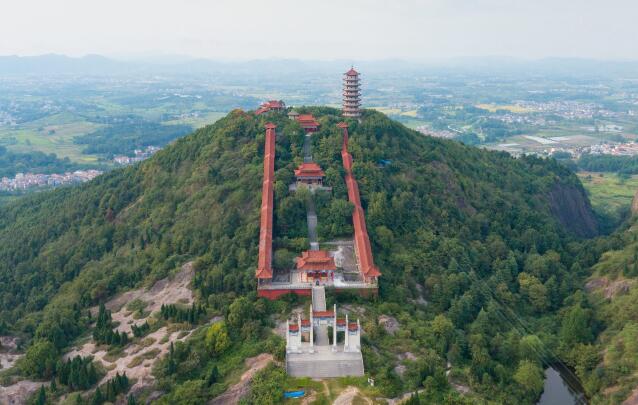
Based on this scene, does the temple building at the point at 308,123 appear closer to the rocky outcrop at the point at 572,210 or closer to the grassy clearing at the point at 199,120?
the rocky outcrop at the point at 572,210

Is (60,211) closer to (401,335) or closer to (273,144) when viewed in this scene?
(273,144)

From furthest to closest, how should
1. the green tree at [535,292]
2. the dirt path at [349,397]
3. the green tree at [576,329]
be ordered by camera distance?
the green tree at [535,292] < the green tree at [576,329] < the dirt path at [349,397]

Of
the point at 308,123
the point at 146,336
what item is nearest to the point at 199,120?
the point at 308,123

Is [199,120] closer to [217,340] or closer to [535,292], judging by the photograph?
[535,292]

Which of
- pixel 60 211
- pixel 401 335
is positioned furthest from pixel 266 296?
pixel 60 211

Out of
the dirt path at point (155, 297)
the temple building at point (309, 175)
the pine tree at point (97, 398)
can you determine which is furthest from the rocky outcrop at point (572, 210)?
the pine tree at point (97, 398)

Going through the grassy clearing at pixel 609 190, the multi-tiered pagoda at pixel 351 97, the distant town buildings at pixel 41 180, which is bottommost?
the distant town buildings at pixel 41 180

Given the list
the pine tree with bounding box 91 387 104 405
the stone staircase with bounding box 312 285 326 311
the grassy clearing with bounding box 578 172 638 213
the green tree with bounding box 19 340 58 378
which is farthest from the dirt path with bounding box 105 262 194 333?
the grassy clearing with bounding box 578 172 638 213
